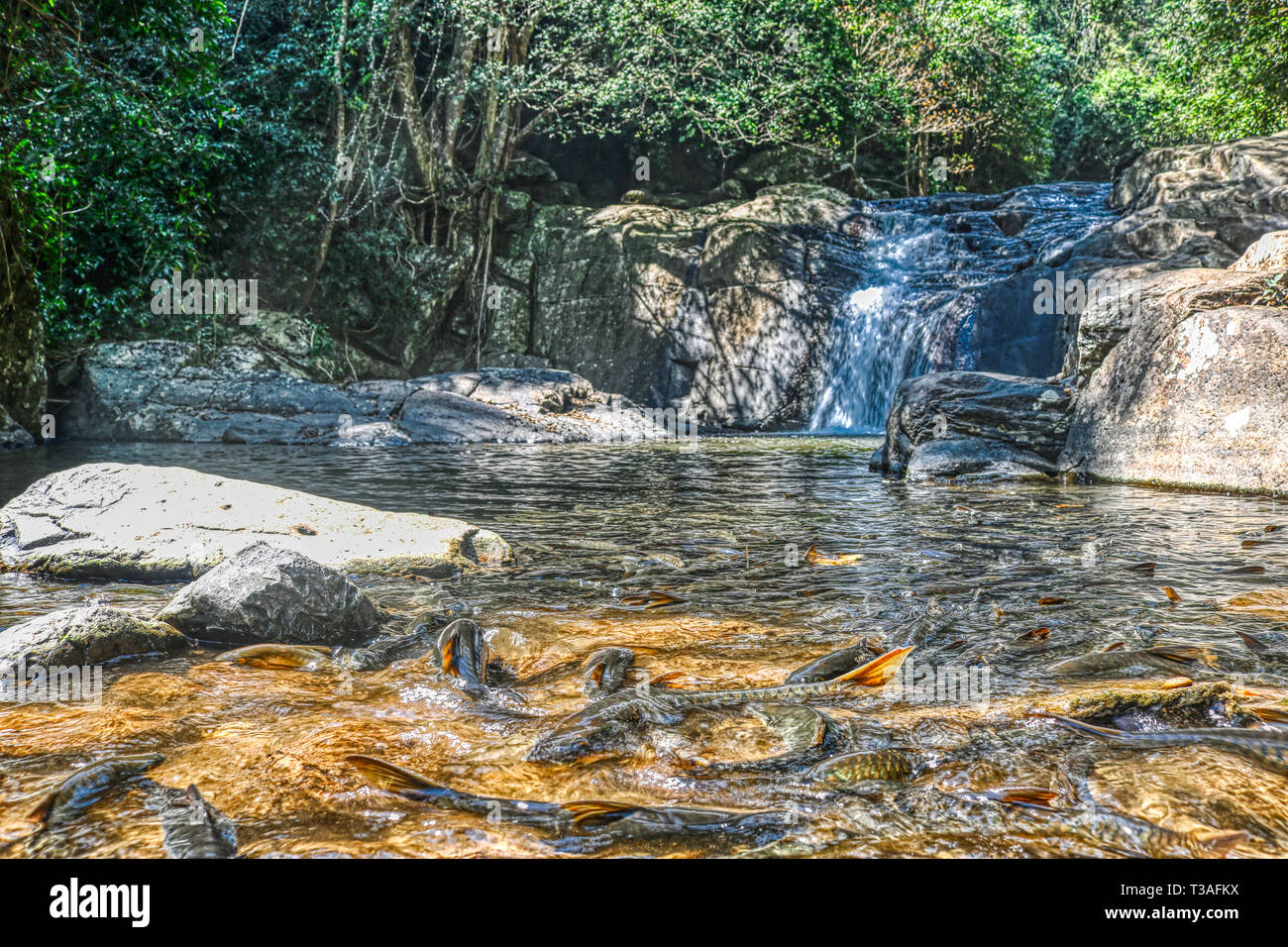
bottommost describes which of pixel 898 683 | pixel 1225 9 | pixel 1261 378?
pixel 898 683

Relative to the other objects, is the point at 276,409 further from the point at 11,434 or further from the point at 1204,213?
the point at 1204,213

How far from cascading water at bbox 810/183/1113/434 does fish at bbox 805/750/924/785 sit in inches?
500

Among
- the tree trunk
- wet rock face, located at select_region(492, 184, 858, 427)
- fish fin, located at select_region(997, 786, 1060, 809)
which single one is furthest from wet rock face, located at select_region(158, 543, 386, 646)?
wet rock face, located at select_region(492, 184, 858, 427)

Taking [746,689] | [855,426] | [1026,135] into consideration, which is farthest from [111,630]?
[1026,135]

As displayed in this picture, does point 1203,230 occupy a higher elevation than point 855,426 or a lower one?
higher

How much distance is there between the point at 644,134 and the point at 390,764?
65.1 feet

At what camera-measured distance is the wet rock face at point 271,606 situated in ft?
9.86

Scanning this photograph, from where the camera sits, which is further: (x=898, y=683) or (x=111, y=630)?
(x=111, y=630)

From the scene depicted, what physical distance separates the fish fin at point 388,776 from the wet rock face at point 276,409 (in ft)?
36.0

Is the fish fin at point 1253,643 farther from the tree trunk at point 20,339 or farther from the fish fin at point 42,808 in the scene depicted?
the tree trunk at point 20,339

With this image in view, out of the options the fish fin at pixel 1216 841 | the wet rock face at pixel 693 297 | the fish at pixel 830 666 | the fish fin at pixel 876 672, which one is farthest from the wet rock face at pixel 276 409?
the fish fin at pixel 1216 841

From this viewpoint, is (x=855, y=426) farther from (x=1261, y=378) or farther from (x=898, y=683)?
(x=898, y=683)

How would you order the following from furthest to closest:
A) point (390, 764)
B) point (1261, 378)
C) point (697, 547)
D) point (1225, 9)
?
point (1225, 9) < point (1261, 378) < point (697, 547) < point (390, 764)

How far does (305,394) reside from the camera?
45.2ft
